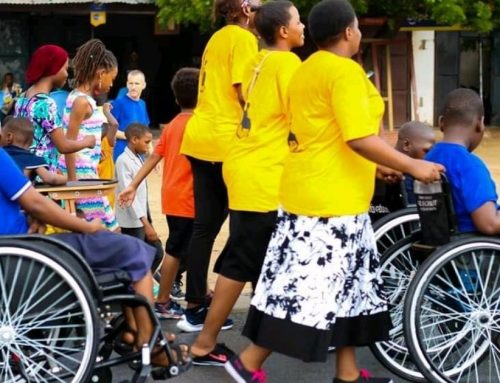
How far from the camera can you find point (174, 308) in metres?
6.02

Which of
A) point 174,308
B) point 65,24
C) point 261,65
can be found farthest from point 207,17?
point 261,65

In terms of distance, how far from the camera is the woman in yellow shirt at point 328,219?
4078mm

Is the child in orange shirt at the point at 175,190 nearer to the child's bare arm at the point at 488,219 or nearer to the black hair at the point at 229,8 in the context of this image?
the black hair at the point at 229,8

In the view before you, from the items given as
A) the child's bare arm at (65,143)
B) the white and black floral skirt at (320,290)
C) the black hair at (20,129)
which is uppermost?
the black hair at (20,129)

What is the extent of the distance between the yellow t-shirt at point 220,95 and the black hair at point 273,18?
1.31 ft

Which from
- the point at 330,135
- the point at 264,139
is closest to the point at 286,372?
the point at 264,139

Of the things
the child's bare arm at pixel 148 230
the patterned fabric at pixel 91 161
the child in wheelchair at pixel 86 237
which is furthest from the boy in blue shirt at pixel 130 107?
the child in wheelchair at pixel 86 237

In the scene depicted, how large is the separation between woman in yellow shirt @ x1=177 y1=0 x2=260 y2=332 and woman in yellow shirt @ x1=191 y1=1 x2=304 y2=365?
39 cm

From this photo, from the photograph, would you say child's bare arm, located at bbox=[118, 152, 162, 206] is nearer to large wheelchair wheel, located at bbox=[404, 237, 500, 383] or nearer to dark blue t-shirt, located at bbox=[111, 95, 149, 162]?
large wheelchair wheel, located at bbox=[404, 237, 500, 383]

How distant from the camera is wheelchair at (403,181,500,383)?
4.25 metres

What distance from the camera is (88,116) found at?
19.4 ft

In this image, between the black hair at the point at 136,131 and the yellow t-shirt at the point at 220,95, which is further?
the black hair at the point at 136,131

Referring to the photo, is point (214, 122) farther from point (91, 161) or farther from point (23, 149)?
point (91, 161)

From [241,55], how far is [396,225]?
118 cm
